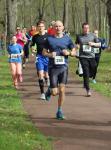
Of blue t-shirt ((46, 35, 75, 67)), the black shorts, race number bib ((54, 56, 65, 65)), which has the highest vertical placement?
blue t-shirt ((46, 35, 75, 67))

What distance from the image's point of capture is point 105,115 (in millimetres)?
12016

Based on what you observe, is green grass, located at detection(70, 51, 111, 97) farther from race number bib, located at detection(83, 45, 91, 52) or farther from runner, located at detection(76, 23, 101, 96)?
race number bib, located at detection(83, 45, 91, 52)

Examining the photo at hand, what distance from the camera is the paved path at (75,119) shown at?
363 inches

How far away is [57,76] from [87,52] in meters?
3.90

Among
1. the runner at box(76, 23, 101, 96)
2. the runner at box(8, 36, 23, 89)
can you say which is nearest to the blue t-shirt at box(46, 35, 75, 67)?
the runner at box(76, 23, 101, 96)

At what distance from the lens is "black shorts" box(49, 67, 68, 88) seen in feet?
38.2

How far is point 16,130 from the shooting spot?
33.6ft

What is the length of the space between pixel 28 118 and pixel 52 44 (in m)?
1.66

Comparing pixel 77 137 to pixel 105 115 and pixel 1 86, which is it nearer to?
pixel 105 115

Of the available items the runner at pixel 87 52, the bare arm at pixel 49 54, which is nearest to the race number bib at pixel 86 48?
the runner at pixel 87 52

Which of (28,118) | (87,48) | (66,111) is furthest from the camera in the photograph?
(87,48)

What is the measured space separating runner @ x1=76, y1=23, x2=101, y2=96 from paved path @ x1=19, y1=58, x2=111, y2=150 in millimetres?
622

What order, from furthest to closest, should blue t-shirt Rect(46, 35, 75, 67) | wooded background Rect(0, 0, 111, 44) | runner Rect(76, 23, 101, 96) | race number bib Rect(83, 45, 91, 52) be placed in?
wooded background Rect(0, 0, 111, 44) → race number bib Rect(83, 45, 91, 52) → runner Rect(76, 23, 101, 96) → blue t-shirt Rect(46, 35, 75, 67)

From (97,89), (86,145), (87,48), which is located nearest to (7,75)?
(97,89)
